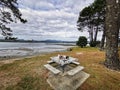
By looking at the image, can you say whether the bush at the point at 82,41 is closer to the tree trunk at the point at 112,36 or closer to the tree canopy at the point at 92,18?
the tree canopy at the point at 92,18

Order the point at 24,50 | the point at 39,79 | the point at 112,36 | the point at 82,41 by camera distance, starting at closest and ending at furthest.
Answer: the point at 39,79 < the point at 112,36 < the point at 82,41 < the point at 24,50

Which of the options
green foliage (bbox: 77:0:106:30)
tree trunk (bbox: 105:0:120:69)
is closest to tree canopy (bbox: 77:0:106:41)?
green foliage (bbox: 77:0:106:30)

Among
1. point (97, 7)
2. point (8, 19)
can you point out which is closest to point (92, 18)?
point (97, 7)

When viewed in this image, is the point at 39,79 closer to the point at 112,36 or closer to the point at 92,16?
the point at 112,36

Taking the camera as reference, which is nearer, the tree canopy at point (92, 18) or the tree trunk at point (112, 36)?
the tree trunk at point (112, 36)

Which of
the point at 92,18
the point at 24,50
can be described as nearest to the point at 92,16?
the point at 92,18

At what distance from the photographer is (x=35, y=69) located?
10336 mm

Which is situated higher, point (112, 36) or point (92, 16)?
point (92, 16)

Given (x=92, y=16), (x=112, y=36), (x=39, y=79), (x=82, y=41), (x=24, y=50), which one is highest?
(x=92, y=16)

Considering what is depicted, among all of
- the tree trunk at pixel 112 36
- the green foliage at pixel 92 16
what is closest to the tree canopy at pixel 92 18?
the green foliage at pixel 92 16

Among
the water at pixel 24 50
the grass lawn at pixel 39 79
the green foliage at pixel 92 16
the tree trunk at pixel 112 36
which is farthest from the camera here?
the green foliage at pixel 92 16

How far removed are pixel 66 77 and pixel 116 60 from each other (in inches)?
201

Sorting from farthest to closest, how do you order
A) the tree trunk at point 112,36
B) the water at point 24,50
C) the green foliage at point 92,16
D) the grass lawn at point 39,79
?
the green foliage at point 92,16 < the water at point 24,50 < the tree trunk at point 112,36 < the grass lawn at point 39,79

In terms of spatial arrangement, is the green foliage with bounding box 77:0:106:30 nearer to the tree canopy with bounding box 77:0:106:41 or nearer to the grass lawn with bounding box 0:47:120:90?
the tree canopy with bounding box 77:0:106:41
